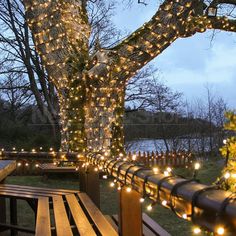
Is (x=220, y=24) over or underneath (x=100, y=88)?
over

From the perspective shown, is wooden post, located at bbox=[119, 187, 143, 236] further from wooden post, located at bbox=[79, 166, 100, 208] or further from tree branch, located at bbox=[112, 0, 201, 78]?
tree branch, located at bbox=[112, 0, 201, 78]

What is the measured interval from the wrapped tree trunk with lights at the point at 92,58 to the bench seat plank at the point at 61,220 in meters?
6.42

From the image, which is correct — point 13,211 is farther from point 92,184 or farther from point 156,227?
point 156,227

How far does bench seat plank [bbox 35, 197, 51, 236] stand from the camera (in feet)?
12.5

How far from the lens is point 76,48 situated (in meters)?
12.7

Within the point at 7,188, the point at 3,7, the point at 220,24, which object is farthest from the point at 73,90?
the point at 3,7

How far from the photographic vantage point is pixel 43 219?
4.39 m

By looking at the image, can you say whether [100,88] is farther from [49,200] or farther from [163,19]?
[49,200]


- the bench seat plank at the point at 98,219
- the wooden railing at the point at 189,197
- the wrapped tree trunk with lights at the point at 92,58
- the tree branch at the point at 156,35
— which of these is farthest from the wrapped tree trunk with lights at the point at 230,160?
the tree branch at the point at 156,35

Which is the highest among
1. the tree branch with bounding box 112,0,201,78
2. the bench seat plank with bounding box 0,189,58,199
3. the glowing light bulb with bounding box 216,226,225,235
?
the tree branch with bounding box 112,0,201,78

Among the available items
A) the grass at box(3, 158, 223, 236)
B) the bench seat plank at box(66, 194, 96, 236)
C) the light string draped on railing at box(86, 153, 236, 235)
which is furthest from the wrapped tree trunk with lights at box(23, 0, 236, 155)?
the light string draped on railing at box(86, 153, 236, 235)

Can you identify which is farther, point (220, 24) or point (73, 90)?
point (220, 24)

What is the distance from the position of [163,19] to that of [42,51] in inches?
141

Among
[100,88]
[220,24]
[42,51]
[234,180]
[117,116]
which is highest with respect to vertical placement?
[220,24]
